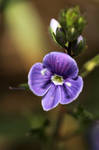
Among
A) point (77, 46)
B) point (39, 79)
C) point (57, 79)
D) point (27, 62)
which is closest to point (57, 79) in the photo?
point (57, 79)

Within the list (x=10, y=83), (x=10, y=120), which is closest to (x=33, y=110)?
(x=10, y=120)

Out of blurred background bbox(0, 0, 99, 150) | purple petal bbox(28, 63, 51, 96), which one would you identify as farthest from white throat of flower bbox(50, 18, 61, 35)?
blurred background bbox(0, 0, 99, 150)

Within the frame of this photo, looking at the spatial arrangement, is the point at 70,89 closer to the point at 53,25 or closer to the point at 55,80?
the point at 55,80

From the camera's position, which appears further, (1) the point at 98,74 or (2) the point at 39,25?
(2) the point at 39,25

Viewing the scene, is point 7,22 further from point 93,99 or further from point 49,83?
point 49,83

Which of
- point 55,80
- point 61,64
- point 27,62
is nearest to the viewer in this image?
point 61,64

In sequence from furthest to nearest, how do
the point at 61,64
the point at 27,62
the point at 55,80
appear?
the point at 27,62 → the point at 55,80 → the point at 61,64

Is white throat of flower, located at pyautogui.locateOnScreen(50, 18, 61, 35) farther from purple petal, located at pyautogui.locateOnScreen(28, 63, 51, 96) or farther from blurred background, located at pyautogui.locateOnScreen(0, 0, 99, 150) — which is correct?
blurred background, located at pyautogui.locateOnScreen(0, 0, 99, 150)
